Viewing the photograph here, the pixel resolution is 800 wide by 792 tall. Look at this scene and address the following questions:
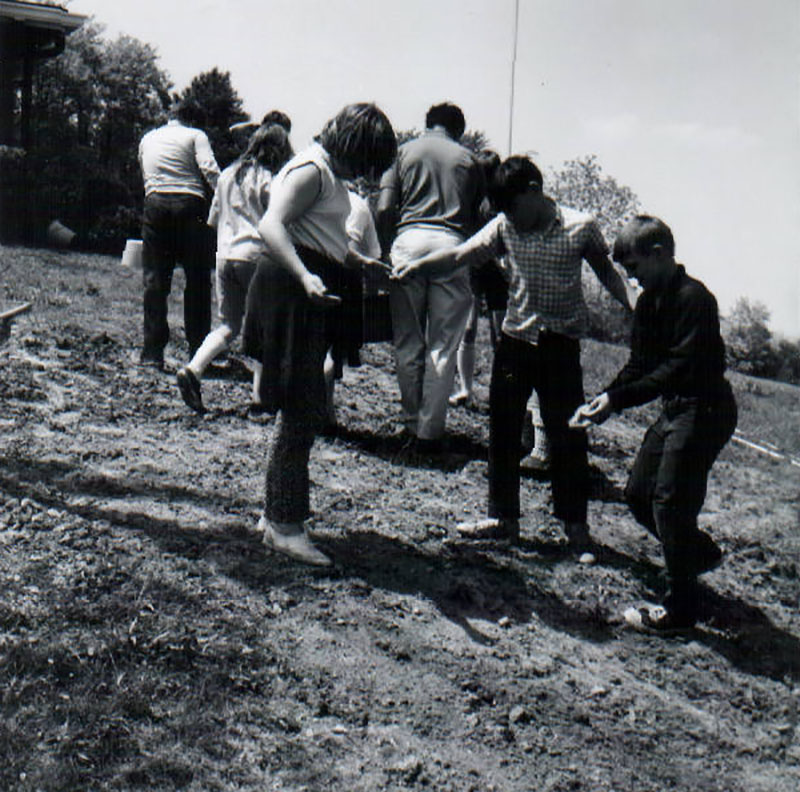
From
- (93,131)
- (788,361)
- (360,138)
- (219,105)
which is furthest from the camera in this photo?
(219,105)

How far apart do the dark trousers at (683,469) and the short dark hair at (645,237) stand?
558mm

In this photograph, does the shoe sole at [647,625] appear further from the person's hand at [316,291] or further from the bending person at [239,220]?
the bending person at [239,220]

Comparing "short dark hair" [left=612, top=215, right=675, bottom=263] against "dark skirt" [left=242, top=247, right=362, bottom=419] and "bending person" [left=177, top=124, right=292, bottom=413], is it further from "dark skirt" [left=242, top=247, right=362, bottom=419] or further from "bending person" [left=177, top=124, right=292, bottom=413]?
"bending person" [left=177, top=124, right=292, bottom=413]

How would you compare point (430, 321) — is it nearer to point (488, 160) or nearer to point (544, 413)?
point (488, 160)

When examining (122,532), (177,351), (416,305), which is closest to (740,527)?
(416,305)

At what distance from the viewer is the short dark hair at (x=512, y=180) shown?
4379 millimetres

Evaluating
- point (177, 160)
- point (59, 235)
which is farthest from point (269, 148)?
point (59, 235)

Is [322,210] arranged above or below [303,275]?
above

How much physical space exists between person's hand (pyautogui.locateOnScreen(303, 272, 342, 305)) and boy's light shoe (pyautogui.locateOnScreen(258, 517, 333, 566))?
982 millimetres

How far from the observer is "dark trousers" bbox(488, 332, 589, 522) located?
4.64 m

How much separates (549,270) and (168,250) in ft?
11.3

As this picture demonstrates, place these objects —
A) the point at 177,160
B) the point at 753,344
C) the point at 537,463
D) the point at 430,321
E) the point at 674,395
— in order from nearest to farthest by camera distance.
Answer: the point at 674,395, the point at 430,321, the point at 537,463, the point at 177,160, the point at 753,344

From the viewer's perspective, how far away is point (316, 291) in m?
3.72

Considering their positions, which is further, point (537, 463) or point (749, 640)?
point (537, 463)
